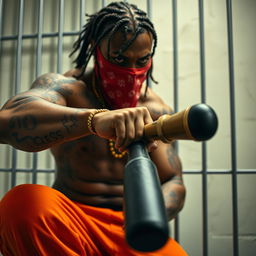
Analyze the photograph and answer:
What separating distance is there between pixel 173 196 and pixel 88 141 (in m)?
0.33

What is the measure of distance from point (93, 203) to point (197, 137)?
Answer: 592 mm

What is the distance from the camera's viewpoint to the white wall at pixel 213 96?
1.46 metres

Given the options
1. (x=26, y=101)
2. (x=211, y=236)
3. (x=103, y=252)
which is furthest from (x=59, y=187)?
(x=211, y=236)

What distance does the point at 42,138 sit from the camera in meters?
0.60

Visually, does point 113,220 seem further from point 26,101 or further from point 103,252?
point 26,101

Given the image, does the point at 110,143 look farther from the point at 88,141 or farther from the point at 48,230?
the point at 48,230

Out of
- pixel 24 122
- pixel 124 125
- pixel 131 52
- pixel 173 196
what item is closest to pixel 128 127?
pixel 124 125

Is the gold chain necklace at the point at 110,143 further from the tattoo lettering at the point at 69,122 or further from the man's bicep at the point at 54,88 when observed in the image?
the tattoo lettering at the point at 69,122

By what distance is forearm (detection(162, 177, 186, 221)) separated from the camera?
87 cm

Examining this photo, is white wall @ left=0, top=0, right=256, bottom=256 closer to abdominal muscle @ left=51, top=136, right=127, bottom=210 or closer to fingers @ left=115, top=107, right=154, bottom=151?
abdominal muscle @ left=51, top=136, right=127, bottom=210

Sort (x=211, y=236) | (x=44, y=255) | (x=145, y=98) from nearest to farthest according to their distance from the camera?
(x=44, y=255), (x=145, y=98), (x=211, y=236)

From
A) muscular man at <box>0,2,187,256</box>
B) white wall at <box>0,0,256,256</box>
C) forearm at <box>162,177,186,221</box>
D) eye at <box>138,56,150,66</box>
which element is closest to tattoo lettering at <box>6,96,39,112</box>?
muscular man at <box>0,2,187,256</box>

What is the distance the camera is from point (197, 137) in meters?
0.36

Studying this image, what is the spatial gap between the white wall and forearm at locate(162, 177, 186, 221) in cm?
59
